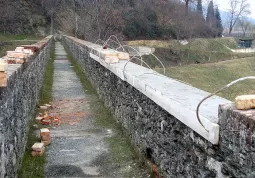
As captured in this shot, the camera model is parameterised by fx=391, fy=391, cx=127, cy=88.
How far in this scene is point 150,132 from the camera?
5.07m

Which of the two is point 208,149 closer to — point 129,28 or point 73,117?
point 73,117

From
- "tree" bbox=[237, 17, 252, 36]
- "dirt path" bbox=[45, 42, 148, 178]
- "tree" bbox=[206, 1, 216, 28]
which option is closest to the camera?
"dirt path" bbox=[45, 42, 148, 178]

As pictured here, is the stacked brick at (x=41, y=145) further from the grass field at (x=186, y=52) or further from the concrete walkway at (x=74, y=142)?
the grass field at (x=186, y=52)

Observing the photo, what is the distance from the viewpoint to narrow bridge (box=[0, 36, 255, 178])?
2.88 meters

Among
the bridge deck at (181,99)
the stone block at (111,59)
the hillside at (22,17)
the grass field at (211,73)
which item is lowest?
the grass field at (211,73)

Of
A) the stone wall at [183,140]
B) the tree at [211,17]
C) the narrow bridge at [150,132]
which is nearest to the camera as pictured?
the stone wall at [183,140]

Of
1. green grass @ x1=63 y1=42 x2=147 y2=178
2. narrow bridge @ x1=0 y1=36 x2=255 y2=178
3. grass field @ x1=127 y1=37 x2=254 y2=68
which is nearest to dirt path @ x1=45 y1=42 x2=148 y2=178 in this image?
narrow bridge @ x1=0 y1=36 x2=255 y2=178

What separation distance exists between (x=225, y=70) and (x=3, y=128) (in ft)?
120

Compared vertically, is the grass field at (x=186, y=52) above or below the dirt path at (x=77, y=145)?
below

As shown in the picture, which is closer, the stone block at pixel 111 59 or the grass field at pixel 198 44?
the stone block at pixel 111 59

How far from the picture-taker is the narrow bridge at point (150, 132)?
2.88m

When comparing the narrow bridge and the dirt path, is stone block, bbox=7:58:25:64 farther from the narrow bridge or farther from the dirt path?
the dirt path

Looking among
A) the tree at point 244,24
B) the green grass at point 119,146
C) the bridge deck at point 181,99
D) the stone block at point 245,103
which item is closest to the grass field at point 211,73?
the green grass at point 119,146

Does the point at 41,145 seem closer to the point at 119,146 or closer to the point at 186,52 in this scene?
the point at 119,146
